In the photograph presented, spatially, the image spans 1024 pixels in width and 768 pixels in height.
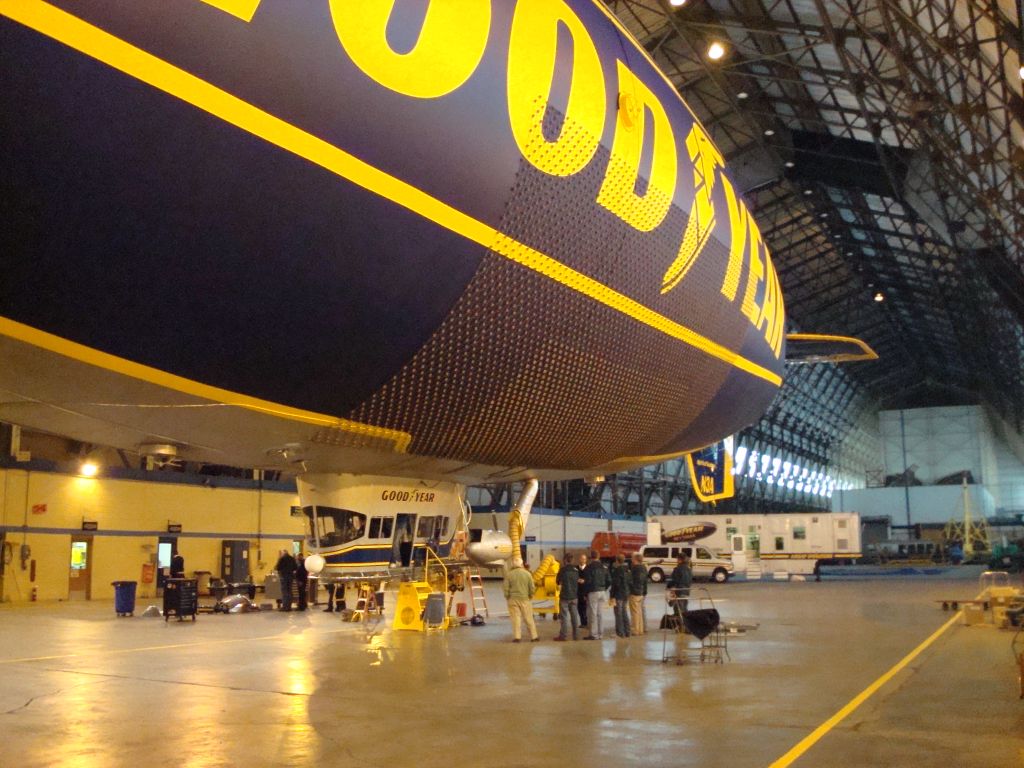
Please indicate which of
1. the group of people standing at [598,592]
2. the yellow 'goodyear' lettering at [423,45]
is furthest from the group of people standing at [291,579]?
the yellow 'goodyear' lettering at [423,45]

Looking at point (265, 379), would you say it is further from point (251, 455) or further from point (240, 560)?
point (240, 560)

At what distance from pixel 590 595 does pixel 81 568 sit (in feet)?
66.1

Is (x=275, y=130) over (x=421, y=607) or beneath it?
over

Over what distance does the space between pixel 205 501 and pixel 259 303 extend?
96.0ft

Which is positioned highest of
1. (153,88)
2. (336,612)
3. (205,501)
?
(153,88)

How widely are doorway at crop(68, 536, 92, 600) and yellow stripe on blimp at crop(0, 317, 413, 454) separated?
24924mm

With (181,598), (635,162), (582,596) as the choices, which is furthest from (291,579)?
(635,162)

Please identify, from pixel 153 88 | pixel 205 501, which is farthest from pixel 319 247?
pixel 205 501

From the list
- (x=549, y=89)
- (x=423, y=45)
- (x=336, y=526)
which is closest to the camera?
(x=423, y=45)

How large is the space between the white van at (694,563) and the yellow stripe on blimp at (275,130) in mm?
37181

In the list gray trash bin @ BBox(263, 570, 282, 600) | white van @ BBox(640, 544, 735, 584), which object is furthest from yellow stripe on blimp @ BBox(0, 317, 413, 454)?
white van @ BBox(640, 544, 735, 584)

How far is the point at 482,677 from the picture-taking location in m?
11.9

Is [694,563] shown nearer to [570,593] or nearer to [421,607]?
[421,607]

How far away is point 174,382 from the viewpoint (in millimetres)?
6621
